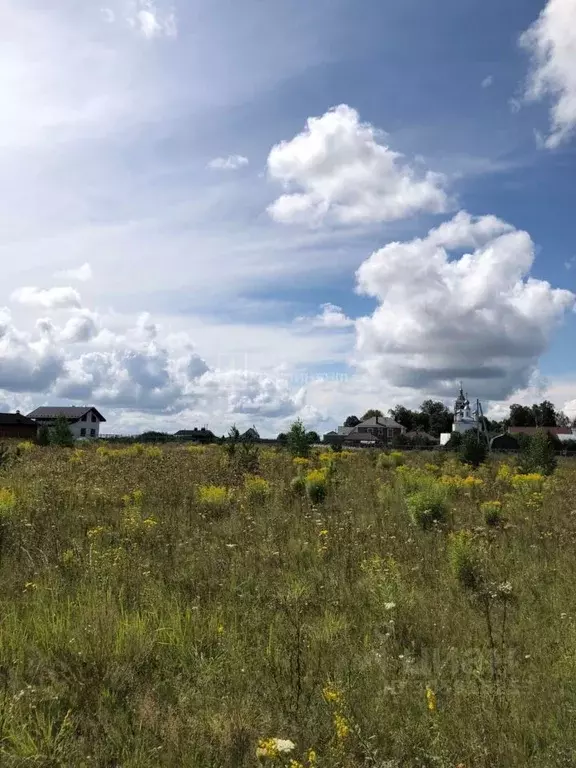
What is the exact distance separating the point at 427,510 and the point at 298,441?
510 inches

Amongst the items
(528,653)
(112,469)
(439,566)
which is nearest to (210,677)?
(528,653)

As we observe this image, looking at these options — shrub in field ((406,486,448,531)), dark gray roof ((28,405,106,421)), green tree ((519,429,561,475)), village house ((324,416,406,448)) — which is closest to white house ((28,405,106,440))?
dark gray roof ((28,405,106,421))

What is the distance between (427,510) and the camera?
8617mm

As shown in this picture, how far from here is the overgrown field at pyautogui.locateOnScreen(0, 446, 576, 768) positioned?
304 cm

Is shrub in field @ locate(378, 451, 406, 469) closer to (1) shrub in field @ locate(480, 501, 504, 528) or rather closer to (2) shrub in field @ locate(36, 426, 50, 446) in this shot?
(1) shrub in field @ locate(480, 501, 504, 528)

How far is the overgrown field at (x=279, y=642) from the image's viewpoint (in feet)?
9.96

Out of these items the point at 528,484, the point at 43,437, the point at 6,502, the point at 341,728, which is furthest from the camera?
the point at 43,437

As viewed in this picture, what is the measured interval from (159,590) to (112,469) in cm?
882

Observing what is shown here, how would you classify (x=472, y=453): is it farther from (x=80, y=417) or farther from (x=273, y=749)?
(x=80, y=417)

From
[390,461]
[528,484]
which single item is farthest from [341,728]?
[390,461]

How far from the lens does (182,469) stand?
13.9m

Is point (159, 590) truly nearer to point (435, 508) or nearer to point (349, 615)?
point (349, 615)


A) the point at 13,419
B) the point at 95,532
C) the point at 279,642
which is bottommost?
the point at 279,642

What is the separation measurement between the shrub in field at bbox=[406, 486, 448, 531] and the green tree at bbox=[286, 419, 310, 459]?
40.9 ft
